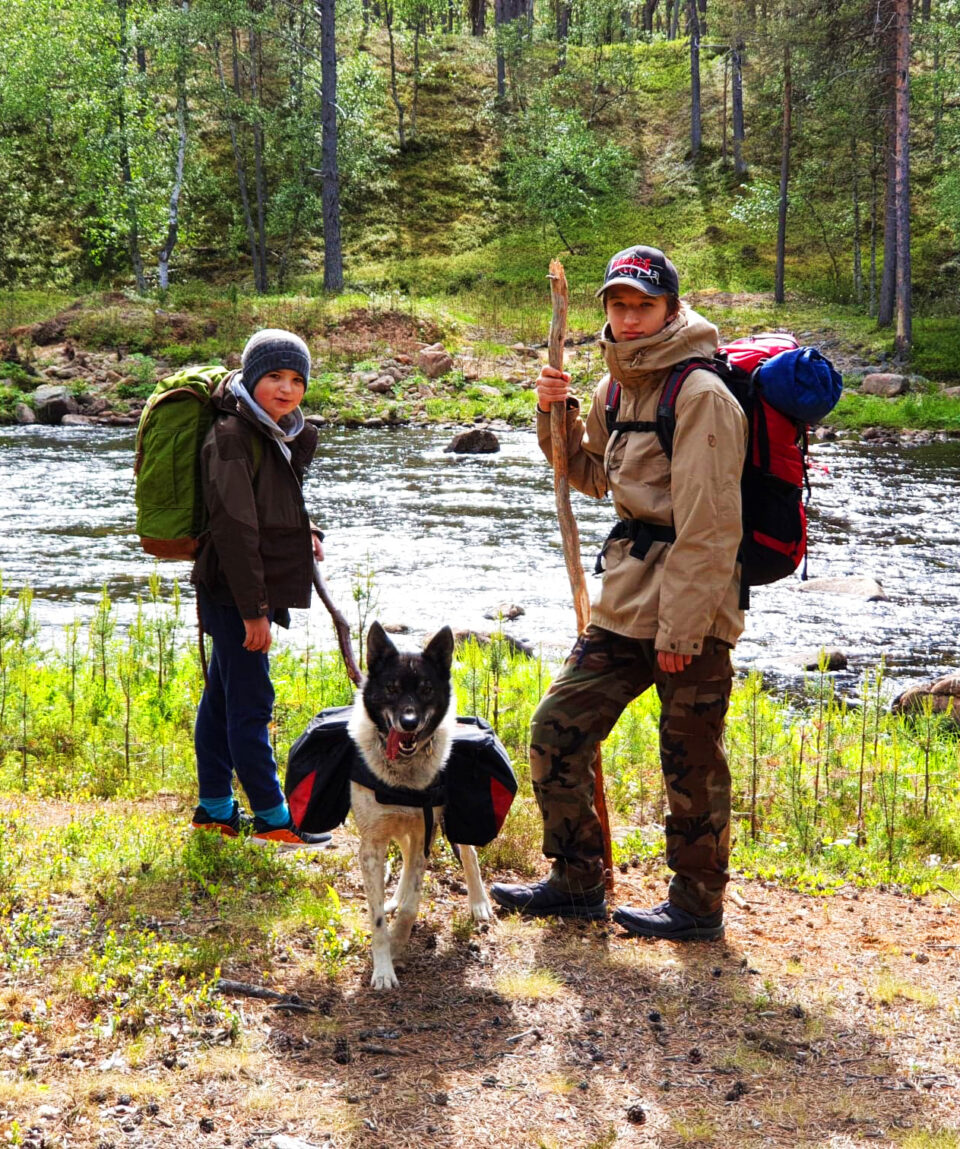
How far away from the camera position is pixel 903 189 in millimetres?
29234

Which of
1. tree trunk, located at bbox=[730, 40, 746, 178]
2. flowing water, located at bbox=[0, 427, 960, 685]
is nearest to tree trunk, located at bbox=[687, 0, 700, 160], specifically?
tree trunk, located at bbox=[730, 40, 746, 178]

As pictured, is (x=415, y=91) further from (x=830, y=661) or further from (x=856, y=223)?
(x=830, y=661)

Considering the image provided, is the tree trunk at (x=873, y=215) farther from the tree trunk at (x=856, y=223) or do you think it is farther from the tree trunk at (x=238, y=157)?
the tree trunk at (x=238, y=157)

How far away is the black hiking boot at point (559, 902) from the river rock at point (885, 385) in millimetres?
25131

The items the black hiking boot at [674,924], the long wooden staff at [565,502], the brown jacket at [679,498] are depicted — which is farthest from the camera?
the long wooden staff at [565,502]

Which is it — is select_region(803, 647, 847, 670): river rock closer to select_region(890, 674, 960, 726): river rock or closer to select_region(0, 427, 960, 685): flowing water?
select_region(0, 427, 960, 685): flowing water

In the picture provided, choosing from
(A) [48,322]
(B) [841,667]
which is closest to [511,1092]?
(B) [841,667]

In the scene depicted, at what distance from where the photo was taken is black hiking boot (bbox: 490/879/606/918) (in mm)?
4711

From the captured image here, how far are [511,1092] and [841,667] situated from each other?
7344 mm

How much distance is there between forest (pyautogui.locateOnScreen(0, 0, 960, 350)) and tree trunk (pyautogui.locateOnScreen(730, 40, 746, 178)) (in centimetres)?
16

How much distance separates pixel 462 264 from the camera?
4412 centimetres

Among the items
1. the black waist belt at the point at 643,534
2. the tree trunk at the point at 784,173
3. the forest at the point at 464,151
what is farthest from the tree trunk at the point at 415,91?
the black waist belt at the point at 643,534

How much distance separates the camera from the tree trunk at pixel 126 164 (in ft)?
116

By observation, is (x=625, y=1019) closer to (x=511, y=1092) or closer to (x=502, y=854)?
(x=511, y=1092)
